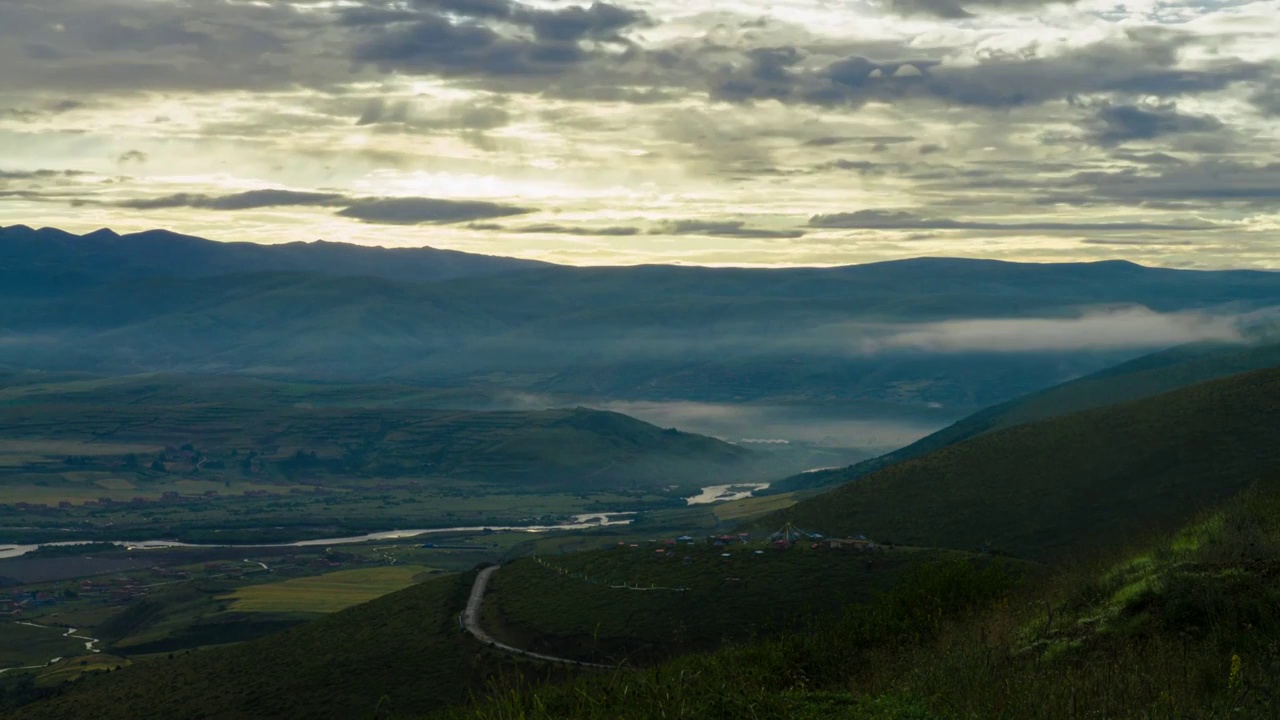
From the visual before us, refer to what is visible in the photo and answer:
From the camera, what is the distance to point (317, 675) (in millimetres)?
82688

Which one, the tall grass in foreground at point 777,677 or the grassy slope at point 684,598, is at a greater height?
the tall grass in foreground at point 777,677

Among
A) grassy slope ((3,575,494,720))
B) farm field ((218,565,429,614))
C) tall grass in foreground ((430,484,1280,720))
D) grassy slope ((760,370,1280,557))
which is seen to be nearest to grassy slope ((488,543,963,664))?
grassy slope ((3,575,494,720))

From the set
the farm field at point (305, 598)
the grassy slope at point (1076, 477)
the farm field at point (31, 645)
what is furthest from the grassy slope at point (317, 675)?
the farm field at point (305, 598)

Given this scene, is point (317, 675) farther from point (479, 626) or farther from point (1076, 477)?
point (1076, 477)

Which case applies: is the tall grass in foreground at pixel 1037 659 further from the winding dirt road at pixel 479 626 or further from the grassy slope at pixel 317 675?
the grassy slope at pixel 317 675

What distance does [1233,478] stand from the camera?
357ft

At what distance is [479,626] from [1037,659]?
65.9m

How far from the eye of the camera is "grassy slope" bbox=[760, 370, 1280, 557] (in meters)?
111

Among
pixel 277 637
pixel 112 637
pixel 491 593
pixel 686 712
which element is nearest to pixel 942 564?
pixel 686 712

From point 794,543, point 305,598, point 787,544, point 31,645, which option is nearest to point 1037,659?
point 787,544

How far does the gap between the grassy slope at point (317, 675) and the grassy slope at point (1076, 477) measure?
49.4 metres

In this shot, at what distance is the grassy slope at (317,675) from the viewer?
2931 inches

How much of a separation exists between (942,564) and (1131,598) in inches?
646

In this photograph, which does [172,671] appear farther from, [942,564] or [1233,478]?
[1233,478]
